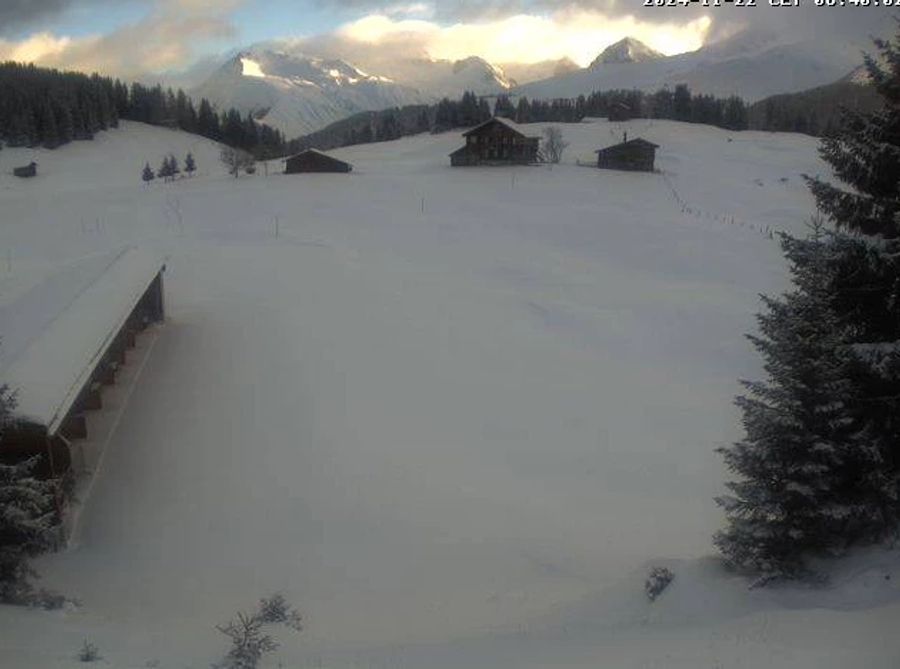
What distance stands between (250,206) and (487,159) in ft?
94.8

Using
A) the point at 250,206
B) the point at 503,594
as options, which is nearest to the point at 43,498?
the point at 503,594

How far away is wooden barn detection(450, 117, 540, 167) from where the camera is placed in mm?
68438

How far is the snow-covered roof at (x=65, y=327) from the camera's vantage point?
14320 millimetres

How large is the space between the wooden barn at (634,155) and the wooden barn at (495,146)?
25.7 feet

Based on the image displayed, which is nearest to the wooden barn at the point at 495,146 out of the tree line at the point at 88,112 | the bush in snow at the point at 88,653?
the tree line at the point at 88,112

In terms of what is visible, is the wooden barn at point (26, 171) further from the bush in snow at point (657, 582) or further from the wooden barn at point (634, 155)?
the bush in snow at point (657, 582)

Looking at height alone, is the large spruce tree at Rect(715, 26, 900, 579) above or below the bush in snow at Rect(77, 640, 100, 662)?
above

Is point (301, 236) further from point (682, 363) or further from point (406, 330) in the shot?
point (682, 363)

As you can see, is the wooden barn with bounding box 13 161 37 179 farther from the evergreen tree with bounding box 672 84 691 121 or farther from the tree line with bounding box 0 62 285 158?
the evergreen tree with bounding box 672 84 691 121

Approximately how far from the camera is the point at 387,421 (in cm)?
1922

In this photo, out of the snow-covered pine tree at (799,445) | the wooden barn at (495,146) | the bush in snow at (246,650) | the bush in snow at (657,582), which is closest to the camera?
the bush in snow at (246,650)

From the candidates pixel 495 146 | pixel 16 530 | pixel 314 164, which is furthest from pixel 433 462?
pixel 495 146

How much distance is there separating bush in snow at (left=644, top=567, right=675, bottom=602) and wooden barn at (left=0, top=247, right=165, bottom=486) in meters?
10.3

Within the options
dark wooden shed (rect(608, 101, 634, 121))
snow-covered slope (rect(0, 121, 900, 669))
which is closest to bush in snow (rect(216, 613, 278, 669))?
snow-covered slope (rect(0, 121, 900, 669))
